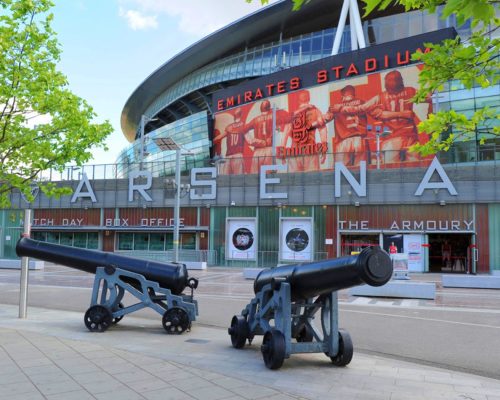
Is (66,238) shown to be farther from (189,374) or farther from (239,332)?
(189,374)

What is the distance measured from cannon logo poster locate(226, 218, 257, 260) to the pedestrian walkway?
Result: 24564 mm

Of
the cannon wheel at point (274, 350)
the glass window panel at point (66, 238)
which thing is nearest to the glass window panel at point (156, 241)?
the glass window panel at point (66, 238)

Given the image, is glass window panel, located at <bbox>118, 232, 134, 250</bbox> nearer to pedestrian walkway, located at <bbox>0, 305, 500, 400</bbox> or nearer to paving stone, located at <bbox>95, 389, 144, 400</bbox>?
pedestrian walkway, located at <bbox>0, 305, 500, 400</bbox>

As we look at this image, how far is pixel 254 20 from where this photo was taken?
54562 millimetres

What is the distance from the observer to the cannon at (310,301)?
18.7ft

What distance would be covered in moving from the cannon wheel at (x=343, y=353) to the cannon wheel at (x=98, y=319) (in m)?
4.37

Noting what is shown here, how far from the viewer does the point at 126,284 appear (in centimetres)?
914

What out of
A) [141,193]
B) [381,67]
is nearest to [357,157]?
[381,67]

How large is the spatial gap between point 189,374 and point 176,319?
10.1 feet

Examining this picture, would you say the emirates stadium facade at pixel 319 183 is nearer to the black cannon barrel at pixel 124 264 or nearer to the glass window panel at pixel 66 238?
the glass window panel at pixel 66 238

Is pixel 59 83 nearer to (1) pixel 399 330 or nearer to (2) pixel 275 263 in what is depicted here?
(1) pixel 399 330

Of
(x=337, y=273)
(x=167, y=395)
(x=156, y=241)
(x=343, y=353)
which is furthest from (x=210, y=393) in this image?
(x=156, y=241)

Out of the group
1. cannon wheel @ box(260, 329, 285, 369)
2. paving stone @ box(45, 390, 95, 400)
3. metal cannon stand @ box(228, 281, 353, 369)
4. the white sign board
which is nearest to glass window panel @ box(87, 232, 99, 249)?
the white sign board

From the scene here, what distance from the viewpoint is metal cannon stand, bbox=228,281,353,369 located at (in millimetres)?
6523
